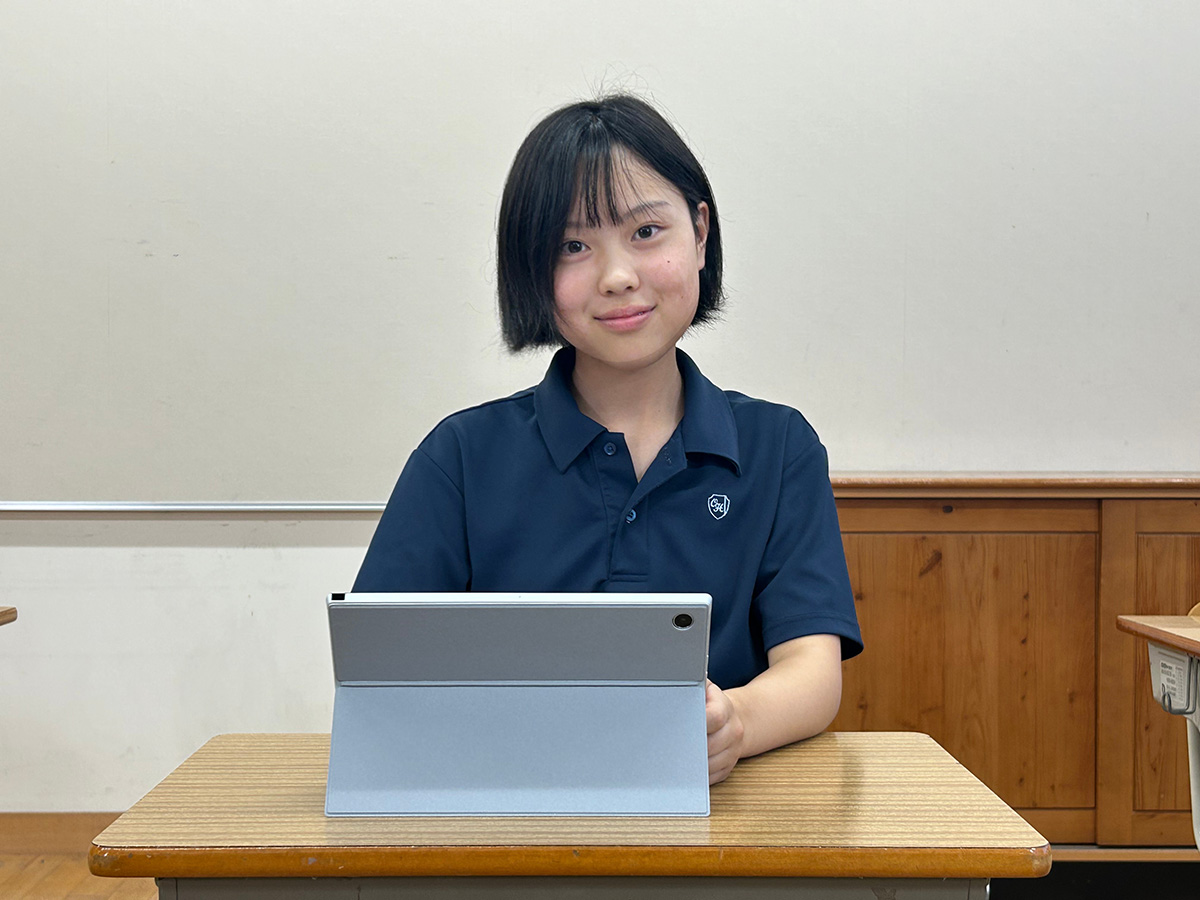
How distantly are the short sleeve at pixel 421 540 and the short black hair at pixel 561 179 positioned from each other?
20 centimetres

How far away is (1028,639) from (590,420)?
1631mm

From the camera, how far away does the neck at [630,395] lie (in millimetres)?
1180

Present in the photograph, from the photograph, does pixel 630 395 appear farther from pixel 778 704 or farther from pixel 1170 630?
pixel 1170 630

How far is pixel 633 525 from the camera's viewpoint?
1.13 m

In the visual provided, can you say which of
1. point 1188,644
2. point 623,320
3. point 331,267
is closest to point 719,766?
point 623,320

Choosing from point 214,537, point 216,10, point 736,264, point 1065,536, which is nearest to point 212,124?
point 216,10

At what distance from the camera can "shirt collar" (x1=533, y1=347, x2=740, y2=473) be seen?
1149 millimetres

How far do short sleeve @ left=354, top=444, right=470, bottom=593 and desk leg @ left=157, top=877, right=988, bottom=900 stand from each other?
17.6 inches

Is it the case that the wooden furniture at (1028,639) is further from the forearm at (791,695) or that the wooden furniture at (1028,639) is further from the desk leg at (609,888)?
the desk leg at (609,888)

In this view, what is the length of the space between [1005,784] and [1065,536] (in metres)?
0.57

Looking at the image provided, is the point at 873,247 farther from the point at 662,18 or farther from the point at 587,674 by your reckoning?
the point at 587,674

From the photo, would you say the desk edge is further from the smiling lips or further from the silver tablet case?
the smiling lips

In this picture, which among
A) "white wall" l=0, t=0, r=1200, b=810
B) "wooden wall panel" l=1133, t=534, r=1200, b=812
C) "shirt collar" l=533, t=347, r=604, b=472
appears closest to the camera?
"shirt collar" l=533, t=347, r=604, b=472

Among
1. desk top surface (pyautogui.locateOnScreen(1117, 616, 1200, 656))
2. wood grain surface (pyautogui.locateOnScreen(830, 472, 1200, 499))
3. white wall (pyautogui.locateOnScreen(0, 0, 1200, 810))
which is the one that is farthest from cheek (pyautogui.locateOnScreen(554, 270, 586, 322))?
white wall (pyautogui.locateOnScreen(0, 0, 1200, 810))
